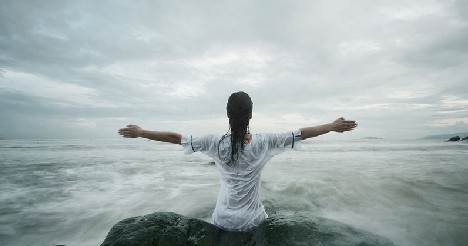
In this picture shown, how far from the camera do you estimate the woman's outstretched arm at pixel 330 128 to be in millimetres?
3471

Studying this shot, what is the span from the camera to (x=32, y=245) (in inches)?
241

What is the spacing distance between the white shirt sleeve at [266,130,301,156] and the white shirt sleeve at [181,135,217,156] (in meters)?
0.70

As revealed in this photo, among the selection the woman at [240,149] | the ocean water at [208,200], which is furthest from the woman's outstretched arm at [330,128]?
the ocean water at [208,200]

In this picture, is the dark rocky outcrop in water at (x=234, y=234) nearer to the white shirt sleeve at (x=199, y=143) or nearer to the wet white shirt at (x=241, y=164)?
the wet white shirt at (x=241, y=164)

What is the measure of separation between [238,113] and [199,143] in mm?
683

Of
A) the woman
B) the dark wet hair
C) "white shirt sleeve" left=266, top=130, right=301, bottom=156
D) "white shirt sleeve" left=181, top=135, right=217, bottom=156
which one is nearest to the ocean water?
the woman

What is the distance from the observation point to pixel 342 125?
3506 mm

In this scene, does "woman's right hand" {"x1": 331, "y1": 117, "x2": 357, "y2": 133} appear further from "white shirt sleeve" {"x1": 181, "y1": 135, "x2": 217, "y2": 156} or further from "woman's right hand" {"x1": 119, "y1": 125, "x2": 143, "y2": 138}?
"woman's right hand" {"x1": 119, "y1": 125, "x2": 143, "y2": 138}

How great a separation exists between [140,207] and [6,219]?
3413 millimetres

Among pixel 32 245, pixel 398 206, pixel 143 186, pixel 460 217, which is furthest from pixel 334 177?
pixel 32 245

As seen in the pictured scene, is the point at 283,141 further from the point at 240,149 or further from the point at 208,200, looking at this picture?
the point at 208,200

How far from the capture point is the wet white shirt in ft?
11.6

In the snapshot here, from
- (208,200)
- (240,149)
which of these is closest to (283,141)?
(240,149)

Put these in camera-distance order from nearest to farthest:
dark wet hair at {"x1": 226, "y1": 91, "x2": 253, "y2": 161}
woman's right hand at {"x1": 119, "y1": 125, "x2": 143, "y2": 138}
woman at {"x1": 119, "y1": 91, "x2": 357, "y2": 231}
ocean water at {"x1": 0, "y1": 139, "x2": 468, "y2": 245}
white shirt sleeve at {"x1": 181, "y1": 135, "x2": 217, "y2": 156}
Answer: dark wet hair at {"x1": 226, "y1": 91, "x2": 253, "y2": 161}, woman at {"x1": 119, "y1": 91, "x2": 357, "y2": 231}, white shirt sleeve at {"x1": 181, "y1": 135, "x2": 217, "y2": 156}, woman's right hand at {"x1": 119, "y1": 125, "x2": 143, "y2": 138}, ocean water at {"x1": 0, "y1": 139, "x2": 468, "y2": 245}
